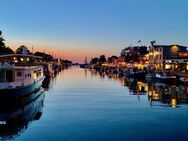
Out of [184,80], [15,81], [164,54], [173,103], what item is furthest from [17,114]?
[164,54]

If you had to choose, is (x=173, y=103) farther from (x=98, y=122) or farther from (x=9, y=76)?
(x=9, y=76)

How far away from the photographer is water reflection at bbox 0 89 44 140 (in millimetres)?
32188

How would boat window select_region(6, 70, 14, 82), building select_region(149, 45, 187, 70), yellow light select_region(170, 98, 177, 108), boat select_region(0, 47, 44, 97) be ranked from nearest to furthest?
boat select_region(0, 47, 44, 97) < yellow light select_region(170, 98, 177, 108) < boat window select_region(6, 70, 14, 82) < building select_region(149, 45, 187, 70)

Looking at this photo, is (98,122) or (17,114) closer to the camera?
(98,122)

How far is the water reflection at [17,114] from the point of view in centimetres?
3219

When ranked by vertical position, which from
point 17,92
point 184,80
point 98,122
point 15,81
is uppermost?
point 15,81

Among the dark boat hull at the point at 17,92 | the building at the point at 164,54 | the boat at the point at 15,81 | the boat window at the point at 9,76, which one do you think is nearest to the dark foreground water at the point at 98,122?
the dark boat hull at the point at 17,92

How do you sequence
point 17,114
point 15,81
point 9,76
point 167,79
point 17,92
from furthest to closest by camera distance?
point 167,79 < point 9,76 < point 15,81 < point 17,92 < point 17,114

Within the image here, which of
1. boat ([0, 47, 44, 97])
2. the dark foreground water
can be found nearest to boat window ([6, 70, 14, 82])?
boat ([0, 47, 44, 97])

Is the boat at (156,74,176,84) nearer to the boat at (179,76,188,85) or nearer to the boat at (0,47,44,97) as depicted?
the boat at (179,76,188,85)

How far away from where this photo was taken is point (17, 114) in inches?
1592

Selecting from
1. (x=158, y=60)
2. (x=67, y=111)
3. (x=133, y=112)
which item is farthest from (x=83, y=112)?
(x=158, y=60)

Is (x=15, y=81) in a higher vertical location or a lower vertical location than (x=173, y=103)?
higher

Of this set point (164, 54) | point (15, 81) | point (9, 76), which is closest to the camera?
point (15, 81)
